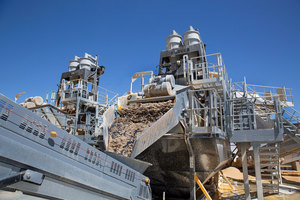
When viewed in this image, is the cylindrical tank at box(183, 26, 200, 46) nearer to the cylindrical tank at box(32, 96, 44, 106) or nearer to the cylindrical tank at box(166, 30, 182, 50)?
the cylindrical tank at box(166, 30, 182, 50)

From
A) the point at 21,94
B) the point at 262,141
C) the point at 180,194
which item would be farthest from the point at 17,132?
the point at 21,94

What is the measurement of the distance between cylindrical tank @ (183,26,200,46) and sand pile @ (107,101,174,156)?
6.32 metres

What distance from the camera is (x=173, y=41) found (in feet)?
41.7

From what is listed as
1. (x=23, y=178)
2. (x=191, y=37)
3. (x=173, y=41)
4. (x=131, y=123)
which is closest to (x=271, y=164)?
(x=131, y=123)

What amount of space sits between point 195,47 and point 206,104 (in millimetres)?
4079

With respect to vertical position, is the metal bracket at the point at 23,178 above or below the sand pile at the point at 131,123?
below

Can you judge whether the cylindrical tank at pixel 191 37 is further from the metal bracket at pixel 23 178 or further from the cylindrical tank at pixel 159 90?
the metal bracket at pixel 23 178

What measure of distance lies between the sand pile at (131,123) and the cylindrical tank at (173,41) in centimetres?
620

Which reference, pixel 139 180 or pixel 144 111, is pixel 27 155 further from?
pixel 144 111

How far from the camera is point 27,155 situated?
2.83 metres

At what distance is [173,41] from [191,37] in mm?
1049

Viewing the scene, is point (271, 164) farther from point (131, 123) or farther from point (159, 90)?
point (131, 123)

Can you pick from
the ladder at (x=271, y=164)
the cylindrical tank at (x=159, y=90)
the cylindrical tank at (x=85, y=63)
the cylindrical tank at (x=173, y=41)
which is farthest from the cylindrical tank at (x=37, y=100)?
the ladder at (x=271, y=164)

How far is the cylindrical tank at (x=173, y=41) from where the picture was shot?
12.7 meters
